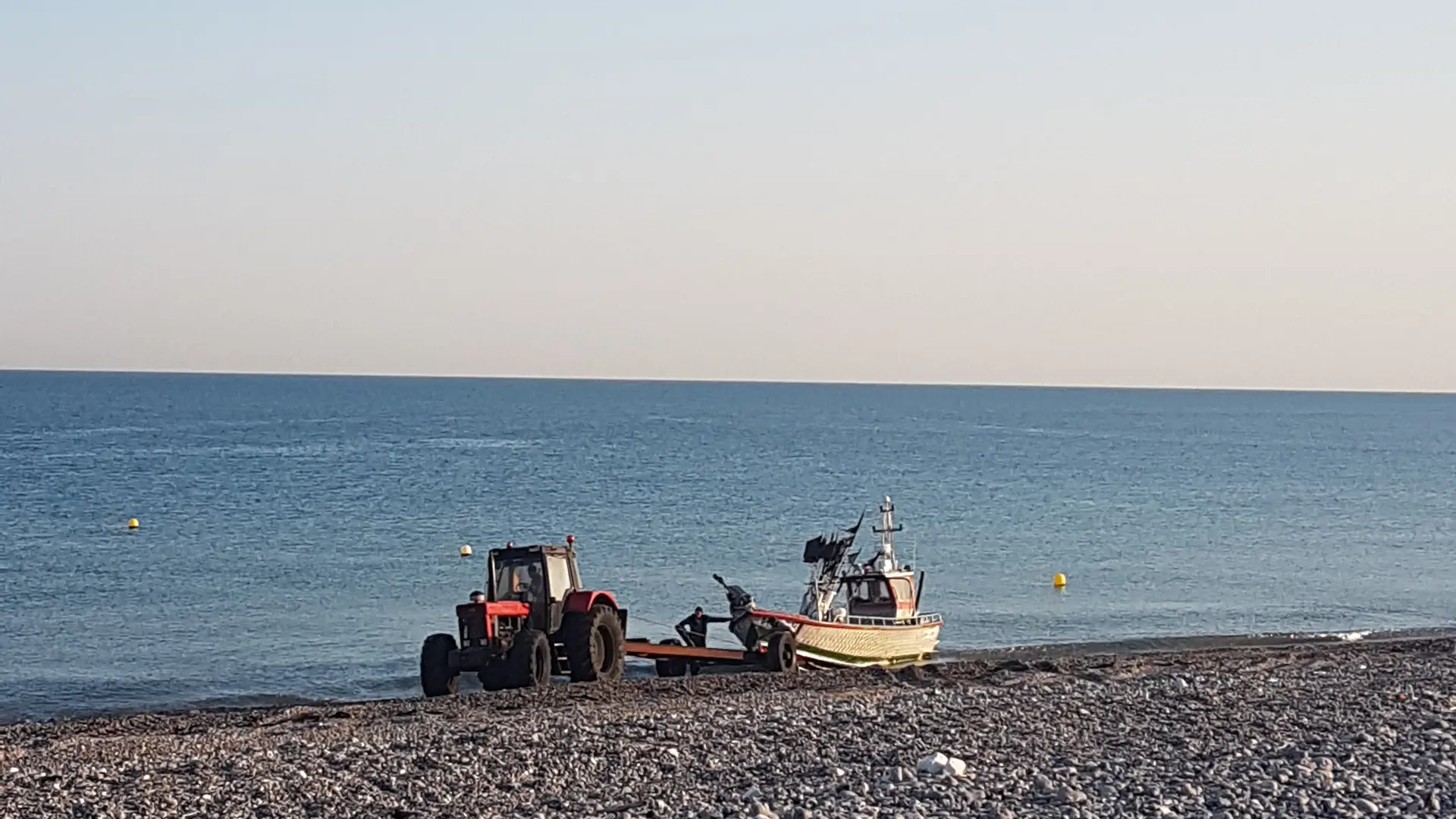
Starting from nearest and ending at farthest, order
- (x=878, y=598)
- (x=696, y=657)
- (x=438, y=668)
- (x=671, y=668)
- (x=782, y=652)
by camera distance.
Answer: (x=438, y=668) → (x=696, y=657) → (x=782, y=652) → (x=671, y=668) → (x=878, y=598)

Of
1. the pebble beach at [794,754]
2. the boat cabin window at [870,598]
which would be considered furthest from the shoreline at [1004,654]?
the pebble beach at [794,754]

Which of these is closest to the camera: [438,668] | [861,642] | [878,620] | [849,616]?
[438,668]

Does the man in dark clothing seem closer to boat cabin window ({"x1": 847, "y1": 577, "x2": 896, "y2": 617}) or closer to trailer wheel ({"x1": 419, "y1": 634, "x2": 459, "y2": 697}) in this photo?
boat cabin window ({"x1": 847, "y1": 577, "x2": 896, "y2": 617})

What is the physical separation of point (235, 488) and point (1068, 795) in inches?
2465

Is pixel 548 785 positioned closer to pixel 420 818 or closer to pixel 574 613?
pixel 420 818

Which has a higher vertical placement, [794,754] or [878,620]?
[794,754]

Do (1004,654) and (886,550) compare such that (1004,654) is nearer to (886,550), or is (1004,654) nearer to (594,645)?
(886,550)

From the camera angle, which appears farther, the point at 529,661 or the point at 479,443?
the point at 479,443

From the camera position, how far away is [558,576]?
22.0m

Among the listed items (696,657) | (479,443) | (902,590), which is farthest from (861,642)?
(479,443)

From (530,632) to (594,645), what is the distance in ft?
2.84

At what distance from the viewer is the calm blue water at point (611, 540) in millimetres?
30078

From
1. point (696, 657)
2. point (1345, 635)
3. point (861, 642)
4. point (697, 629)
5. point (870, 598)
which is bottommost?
point (1345, 635)

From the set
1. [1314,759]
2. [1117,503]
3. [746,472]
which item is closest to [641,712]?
[1314,759]
